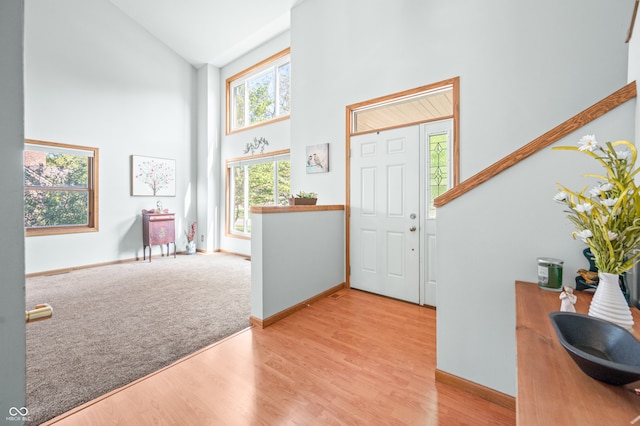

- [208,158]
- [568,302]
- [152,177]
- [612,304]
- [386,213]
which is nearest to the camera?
[612,304]

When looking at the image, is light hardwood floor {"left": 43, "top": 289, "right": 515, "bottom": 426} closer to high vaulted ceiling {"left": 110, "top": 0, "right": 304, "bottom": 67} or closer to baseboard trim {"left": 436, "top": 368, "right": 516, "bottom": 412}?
baseboard trim {"left": 436, "top": 368, "right": 516, "bottom": 412}

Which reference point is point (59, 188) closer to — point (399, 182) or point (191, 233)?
point (191, 233)

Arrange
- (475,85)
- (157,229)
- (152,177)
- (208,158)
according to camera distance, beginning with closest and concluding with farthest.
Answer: (475,85) → (157,229) → (152,177) → (208,158)

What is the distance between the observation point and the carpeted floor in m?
1.76

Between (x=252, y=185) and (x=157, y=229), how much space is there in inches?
80.4

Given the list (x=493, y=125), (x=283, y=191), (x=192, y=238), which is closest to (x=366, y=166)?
(x=493, y=125)

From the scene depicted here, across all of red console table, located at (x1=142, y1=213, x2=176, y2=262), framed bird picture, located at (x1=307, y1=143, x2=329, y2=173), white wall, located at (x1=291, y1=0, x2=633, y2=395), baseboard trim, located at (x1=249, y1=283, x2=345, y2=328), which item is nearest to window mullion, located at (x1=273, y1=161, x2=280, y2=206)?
white wall, located at (x1=291, y1=0, x2=633, y2=395)

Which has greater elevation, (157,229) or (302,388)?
(157,229)

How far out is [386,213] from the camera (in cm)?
331

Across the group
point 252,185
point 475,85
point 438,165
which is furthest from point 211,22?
point 438,165

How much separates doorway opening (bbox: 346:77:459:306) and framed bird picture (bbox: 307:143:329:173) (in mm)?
359

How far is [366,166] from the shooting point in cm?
346

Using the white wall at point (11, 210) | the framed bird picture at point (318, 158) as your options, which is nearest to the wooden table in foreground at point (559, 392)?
the white wall at point (11, 210)

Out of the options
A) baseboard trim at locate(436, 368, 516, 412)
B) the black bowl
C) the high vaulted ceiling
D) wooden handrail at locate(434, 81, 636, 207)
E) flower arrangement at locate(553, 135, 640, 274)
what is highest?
the high vaulted ceiling
